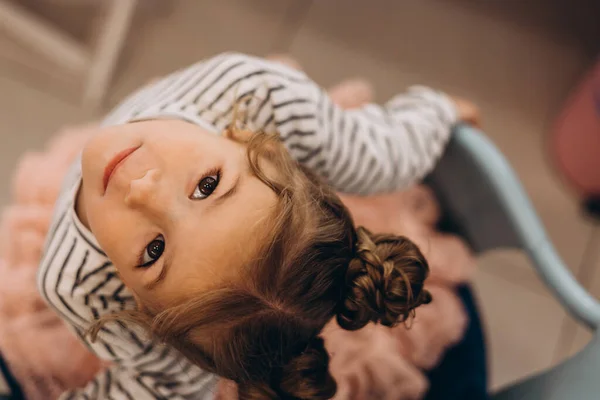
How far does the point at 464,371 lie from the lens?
32.6 inches

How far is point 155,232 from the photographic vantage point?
0.51m

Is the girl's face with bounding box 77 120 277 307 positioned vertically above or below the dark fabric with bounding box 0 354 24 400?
above

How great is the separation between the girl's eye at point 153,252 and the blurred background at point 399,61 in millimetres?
564

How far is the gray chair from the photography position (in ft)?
2.19

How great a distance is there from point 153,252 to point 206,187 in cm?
7

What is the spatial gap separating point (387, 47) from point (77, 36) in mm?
613

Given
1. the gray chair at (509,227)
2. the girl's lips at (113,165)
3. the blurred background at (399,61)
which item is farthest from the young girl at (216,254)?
the blurred background at (399,61)

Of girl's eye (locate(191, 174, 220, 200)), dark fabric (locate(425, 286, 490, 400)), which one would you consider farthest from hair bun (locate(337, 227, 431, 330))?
dark fabric (locate(425, 286, 490, 400))

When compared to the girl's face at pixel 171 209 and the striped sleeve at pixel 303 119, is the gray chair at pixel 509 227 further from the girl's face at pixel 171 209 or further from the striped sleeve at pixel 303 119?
the girl's face at pixel 171 209

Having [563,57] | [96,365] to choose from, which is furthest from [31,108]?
[563,57]

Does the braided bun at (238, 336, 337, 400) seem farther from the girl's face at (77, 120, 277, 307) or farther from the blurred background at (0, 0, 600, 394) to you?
the blurred background at (0, 0, 600, 394)

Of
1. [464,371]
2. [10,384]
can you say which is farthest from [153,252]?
[464,371]

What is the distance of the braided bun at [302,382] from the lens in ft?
1.84

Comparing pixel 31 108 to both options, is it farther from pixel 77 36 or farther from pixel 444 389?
pixel 444 389
